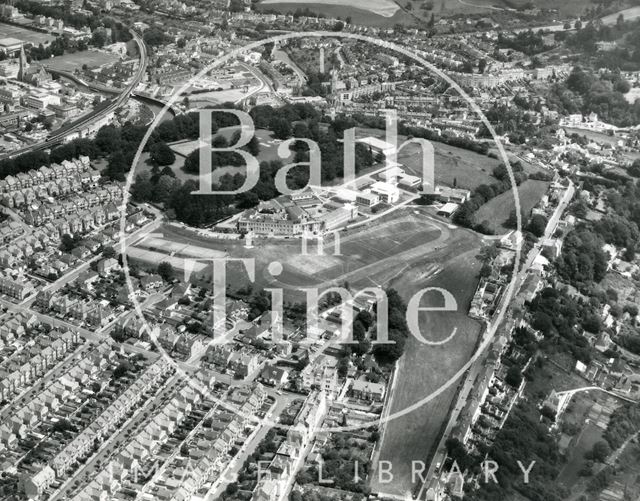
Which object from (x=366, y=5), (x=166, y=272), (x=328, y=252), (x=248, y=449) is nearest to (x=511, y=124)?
(x=328, y=252)

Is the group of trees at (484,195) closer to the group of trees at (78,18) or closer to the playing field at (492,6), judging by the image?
the group of trees at (78,18)

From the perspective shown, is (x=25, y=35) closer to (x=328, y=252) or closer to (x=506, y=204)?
(x=328, y=252)

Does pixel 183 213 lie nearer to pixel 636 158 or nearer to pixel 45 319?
pixel 45 319

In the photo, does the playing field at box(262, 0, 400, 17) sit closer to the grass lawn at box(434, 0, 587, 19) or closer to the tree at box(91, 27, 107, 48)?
the grass lawn at box(434, 0, 587, 19)

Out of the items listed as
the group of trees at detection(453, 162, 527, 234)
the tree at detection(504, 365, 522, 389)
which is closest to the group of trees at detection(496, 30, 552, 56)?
the group of trees at detection(453, 162, 527, 234)

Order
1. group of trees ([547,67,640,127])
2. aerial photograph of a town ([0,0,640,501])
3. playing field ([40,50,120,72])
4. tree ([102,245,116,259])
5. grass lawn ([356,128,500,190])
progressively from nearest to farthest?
aerial photograph of a town ([0,0,640,501]), tree ([102,245,116,259]), grass lawn ([356,128,500,190]), group of trees ([547,67,640,127]), playing field ([40,50,120,72])

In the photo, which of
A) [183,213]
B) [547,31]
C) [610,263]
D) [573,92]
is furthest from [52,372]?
[547,31]
